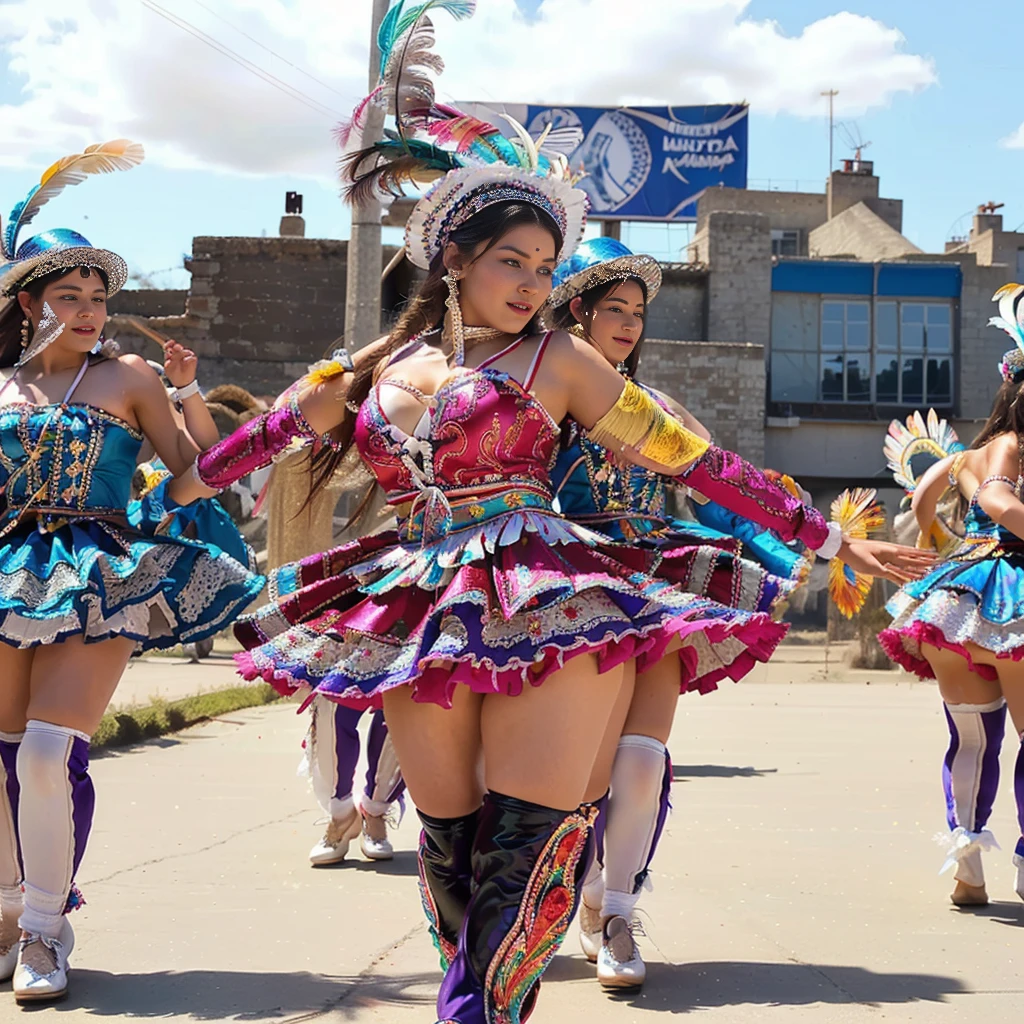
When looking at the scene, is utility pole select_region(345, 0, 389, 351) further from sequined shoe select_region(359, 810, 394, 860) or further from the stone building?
the stone building

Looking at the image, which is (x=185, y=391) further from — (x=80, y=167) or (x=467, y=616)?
Result: (x=467, y=616)

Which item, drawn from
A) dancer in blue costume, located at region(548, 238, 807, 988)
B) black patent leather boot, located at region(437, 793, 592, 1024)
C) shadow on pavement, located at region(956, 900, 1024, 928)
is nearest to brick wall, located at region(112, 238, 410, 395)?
dancer in blue costume, located at region(548, 238, 807, 988)

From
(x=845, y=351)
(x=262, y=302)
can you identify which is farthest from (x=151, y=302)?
(x=845, y=351)

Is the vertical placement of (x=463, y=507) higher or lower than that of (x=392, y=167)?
lower

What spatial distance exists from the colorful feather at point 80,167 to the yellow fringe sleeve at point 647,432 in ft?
7.23

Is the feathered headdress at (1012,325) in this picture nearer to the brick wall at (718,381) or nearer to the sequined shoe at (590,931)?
the sequined shoe at (590,931)

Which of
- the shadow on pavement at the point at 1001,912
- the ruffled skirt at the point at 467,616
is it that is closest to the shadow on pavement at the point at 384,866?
the shadow on pavement at the point at 1001,912

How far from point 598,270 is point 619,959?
216 cm

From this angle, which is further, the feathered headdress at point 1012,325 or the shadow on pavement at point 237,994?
the feathered headdress at point 1012,325

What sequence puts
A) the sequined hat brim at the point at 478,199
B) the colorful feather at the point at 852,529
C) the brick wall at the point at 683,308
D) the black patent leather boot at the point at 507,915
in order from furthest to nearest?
1. the brick wall at the point at 683,308
2. the colorful feather at the point at 852,529
3. the sequined hat brim at the point at 478,199
4. the black patent leather boot at the point at 507,915

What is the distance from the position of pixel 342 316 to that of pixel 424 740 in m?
21.2

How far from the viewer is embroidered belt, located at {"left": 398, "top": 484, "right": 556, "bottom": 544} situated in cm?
338

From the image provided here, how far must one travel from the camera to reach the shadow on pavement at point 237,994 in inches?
149

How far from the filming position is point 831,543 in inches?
146
